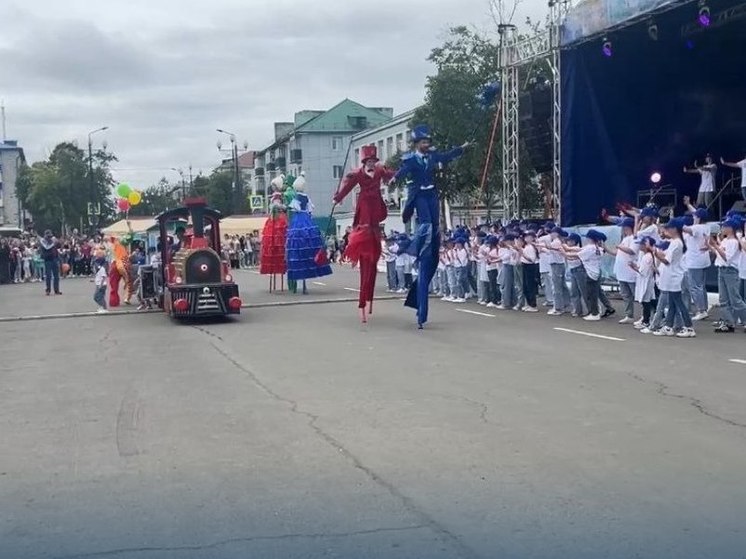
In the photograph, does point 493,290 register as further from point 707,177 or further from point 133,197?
point 133,197

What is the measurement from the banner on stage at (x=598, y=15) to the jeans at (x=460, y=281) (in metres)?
5.72

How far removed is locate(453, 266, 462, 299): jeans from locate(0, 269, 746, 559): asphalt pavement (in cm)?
826

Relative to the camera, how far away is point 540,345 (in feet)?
44.0

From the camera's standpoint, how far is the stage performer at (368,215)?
16.3 meters

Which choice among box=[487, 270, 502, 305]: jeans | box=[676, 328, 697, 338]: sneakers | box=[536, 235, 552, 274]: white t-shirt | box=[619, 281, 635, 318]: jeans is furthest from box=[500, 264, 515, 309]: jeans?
box=[676, 328, 697, 338]: sneakers

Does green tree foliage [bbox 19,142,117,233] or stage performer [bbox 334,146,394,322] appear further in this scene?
green tree foliage [bbox 19,142,117,233]

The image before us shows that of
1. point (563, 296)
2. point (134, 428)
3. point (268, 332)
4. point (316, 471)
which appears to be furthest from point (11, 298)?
point (316, 471)

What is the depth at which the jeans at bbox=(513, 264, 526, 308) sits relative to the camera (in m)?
19.5

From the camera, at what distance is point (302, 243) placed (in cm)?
2481

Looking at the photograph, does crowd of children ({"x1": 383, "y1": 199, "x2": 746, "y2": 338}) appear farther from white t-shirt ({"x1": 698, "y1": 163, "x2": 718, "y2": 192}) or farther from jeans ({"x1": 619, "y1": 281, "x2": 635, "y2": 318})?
white t-shirt ({"x1": 698, "y1": 163, "x2": 718, "y2": 192})

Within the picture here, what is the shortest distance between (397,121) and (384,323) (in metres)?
54.8

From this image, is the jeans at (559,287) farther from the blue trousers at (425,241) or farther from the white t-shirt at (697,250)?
the blue trousers at (425,241)

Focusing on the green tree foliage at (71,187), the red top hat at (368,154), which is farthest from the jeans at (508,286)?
the green tree foliage at (71,187)

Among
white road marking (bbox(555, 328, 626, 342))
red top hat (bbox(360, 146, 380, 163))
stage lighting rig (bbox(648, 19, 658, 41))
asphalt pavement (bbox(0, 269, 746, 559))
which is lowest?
asphalt pavement (bbox(0, 269, 746, 559))
